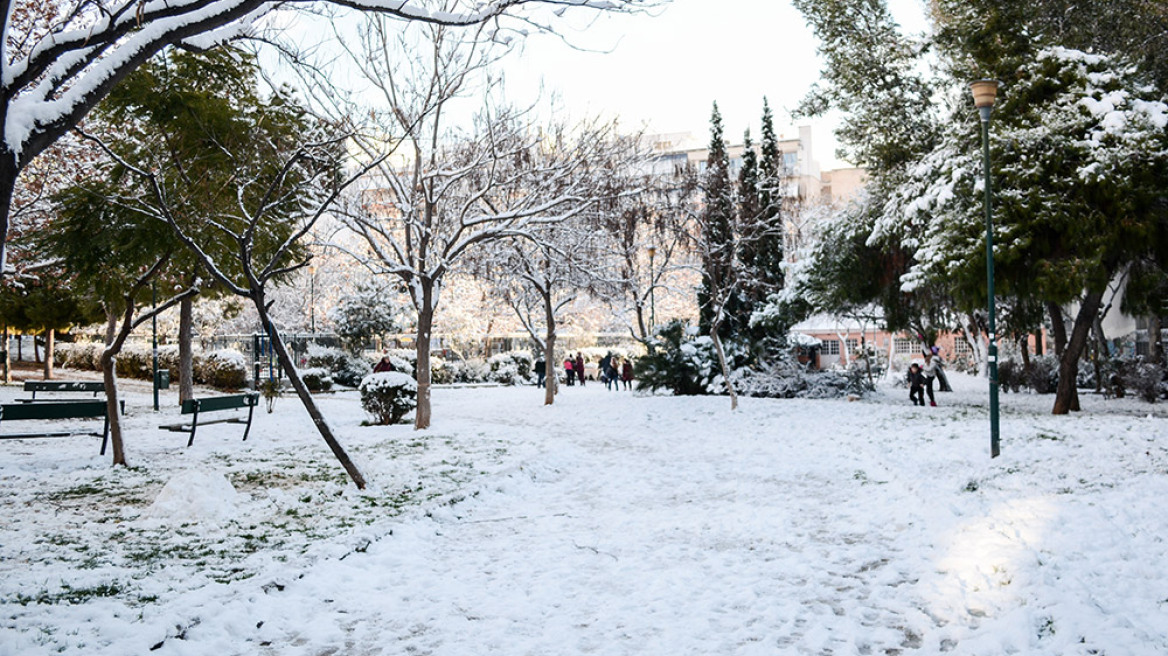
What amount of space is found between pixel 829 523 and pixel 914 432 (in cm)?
762

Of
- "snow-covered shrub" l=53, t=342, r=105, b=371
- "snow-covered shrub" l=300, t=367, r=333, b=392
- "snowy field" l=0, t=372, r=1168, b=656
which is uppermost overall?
"snow-covered shrub" l=53, t=342, r=105, b=371

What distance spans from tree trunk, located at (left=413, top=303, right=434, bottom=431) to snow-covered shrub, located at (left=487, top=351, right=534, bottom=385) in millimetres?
20214

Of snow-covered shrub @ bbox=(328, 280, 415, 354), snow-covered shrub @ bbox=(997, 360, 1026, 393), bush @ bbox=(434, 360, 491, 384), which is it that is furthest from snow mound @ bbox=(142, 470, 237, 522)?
bush @ bbox=(434, 360, 491, 384)

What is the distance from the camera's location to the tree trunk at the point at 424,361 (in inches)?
638

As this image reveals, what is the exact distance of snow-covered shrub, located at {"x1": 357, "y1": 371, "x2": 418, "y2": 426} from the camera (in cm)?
1761

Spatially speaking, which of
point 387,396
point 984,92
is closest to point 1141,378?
point 984,92

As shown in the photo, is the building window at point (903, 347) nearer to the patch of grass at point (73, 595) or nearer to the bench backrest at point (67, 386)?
the bench backrest at point (67, 386)

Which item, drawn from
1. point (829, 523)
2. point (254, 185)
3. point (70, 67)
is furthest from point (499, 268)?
point (70, 67)

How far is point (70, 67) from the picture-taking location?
5297 millimetres

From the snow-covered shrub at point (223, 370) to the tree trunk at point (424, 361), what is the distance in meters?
13.8

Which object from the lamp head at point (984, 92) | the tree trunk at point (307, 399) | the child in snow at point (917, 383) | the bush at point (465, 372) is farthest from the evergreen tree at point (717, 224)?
the bush at point (465, 372)

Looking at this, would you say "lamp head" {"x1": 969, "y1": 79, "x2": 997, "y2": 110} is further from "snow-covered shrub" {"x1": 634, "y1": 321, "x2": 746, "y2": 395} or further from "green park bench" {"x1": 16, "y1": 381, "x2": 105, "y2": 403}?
"green park bench" {"x1": 16, "y1": 381, "x2": 105, "y2": 403}

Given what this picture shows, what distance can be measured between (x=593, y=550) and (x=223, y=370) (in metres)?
24.0

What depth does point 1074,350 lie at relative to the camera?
1722cm
